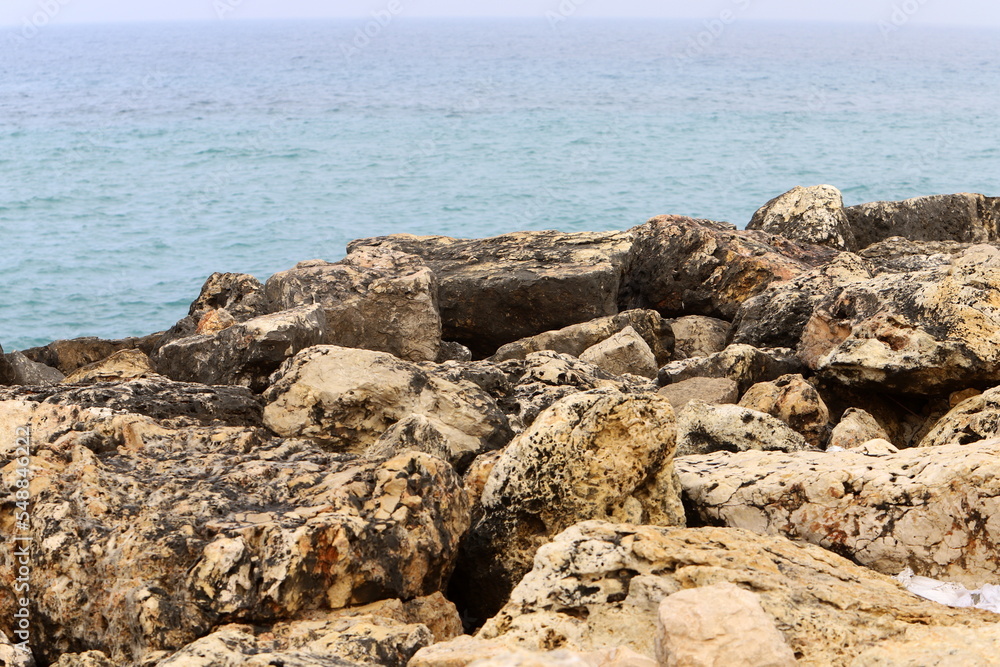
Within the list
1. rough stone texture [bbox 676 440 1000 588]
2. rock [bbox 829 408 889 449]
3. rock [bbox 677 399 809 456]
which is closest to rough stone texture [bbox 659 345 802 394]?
rock [bbox 829 408 889 449]

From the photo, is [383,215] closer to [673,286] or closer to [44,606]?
[673,286]

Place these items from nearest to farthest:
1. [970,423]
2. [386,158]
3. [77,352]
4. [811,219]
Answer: [970,423]
[77,352]
[811,219]
[386,158]

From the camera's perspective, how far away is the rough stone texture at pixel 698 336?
24.2 ft

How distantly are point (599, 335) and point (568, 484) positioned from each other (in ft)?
11.7

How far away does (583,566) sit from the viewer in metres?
3.00

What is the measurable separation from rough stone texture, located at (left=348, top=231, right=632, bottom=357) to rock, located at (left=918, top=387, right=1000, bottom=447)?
3.24 m

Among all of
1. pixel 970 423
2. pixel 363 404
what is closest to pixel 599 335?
pixel 363 404

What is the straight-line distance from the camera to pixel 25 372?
6.69m

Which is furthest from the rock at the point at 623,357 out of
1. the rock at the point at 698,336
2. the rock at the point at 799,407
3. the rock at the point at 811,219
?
the rock at the point at 811,219

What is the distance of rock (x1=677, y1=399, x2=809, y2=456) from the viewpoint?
4.56 meters

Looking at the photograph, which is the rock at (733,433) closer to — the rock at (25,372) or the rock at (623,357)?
the rock at (623,357)

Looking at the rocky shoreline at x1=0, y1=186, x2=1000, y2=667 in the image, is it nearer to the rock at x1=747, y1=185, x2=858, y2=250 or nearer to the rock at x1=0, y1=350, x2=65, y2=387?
the rock at x1=0, y1=350, x2=65, y2=387

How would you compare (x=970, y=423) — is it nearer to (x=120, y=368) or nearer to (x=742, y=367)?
(x=742, y=367)

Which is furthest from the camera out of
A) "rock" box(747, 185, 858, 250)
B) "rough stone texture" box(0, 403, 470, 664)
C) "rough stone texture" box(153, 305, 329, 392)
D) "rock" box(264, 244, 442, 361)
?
"rock" box(747, 185, 858, 250)
